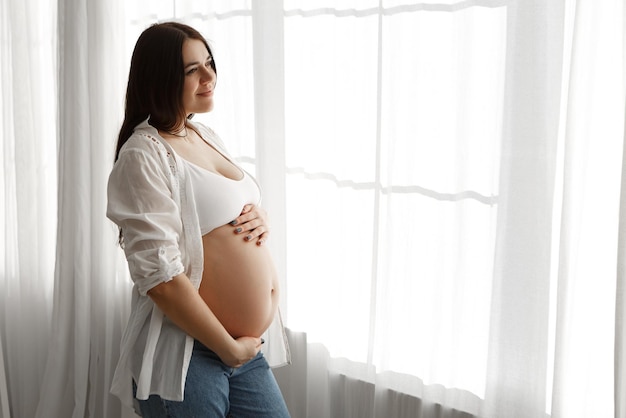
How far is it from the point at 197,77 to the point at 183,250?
0.38 m

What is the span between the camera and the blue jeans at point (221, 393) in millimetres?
1527

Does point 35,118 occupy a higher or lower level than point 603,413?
higher

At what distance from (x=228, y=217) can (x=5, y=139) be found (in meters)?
1.49

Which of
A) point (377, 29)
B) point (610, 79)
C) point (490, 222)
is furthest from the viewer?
point (377, 29)

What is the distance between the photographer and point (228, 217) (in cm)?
158

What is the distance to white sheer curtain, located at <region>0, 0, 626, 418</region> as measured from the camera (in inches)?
61.3

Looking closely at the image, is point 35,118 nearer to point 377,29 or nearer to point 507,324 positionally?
point 377,29

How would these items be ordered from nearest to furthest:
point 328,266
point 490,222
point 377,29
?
point 490,222, point 377,29, point 328,266

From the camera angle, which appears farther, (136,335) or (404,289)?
(404,289)

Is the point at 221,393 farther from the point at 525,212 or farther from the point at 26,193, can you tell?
the point at 26,193

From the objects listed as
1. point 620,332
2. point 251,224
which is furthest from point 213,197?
point 620,332

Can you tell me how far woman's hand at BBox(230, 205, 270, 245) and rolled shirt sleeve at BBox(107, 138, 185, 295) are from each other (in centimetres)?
15

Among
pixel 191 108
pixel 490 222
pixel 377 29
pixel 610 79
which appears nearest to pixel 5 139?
pixel 191 108

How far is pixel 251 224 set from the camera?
1620mm
